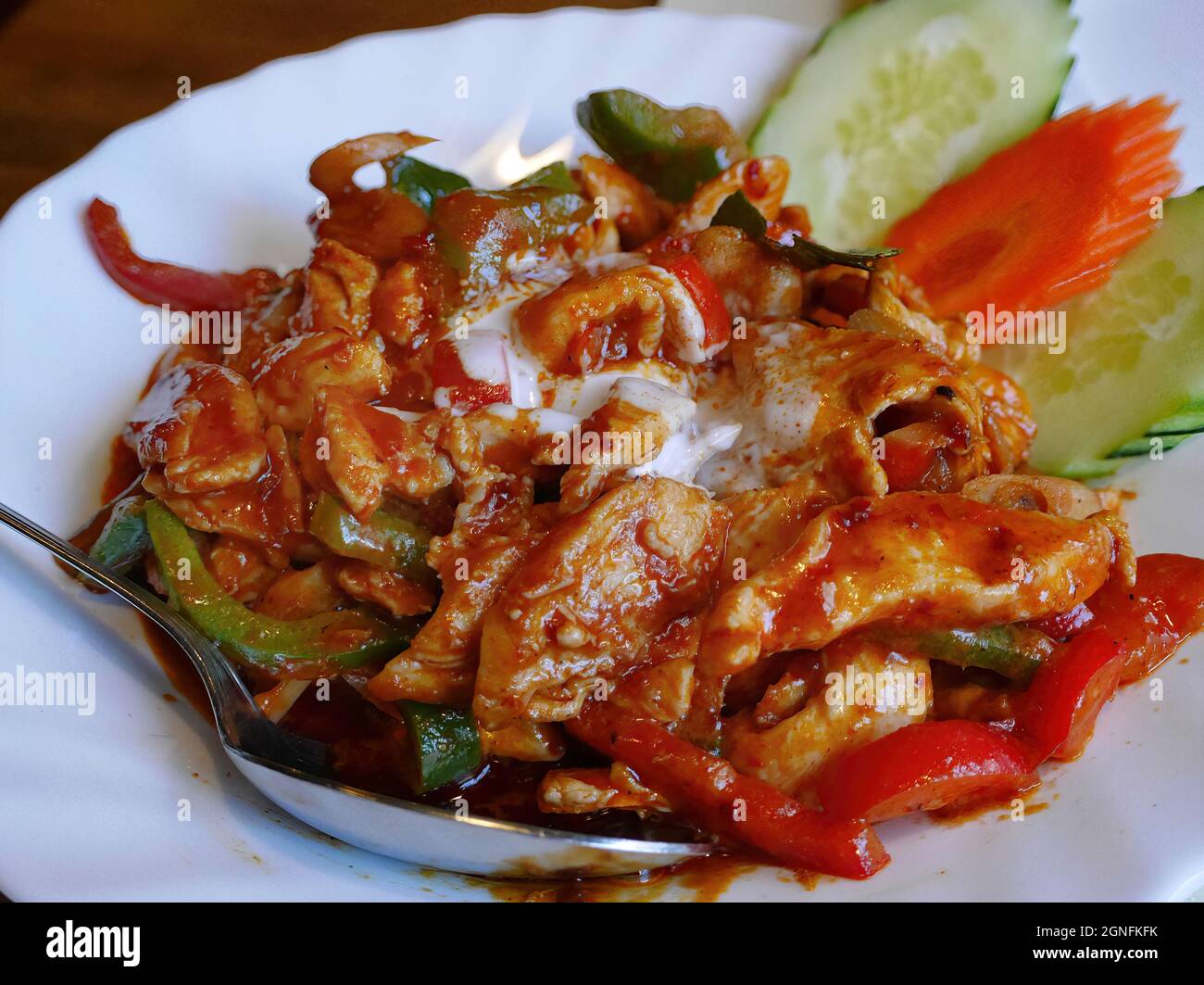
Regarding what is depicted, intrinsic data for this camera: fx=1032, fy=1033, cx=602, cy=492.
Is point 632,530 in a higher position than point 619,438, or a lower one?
lower

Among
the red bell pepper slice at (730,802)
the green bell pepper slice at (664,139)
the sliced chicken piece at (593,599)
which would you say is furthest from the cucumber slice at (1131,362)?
the red bell pepper slice at (730,802)

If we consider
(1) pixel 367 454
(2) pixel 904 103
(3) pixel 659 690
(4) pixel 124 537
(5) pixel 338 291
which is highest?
(2) pixel 904 103

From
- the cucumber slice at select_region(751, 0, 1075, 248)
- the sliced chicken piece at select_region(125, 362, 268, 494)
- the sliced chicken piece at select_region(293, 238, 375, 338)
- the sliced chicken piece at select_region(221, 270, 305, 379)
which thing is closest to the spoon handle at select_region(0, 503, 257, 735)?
the sliced chicken piece at select_region(125, 362, 268, 494)

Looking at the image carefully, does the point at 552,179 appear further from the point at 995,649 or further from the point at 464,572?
the point at 995,649

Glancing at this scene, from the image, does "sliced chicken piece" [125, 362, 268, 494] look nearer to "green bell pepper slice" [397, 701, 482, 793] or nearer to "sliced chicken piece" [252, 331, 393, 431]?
"sliced chicken piece" [252, 331, 393, 431]

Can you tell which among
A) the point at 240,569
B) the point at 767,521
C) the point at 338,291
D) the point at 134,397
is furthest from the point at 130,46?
the point at 767,521
